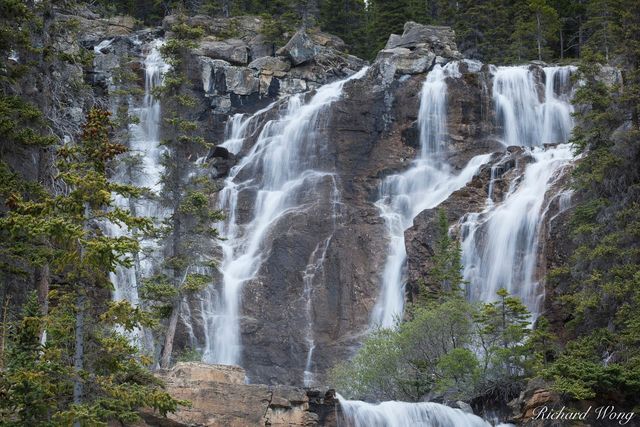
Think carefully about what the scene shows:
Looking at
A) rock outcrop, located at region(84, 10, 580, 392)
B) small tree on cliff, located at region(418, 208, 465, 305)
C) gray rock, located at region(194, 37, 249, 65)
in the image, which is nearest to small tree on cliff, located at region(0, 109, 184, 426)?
rock outcrop, located at region(84, 10, 580, 392)

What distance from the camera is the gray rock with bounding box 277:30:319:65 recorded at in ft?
192

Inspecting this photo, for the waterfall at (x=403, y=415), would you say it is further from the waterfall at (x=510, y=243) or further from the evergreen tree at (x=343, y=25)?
the evergreen tree at (x=343, y=25)

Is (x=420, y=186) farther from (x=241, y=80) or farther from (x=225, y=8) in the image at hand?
(x=225, y=8)

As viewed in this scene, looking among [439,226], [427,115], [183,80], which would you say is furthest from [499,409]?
[427,115]

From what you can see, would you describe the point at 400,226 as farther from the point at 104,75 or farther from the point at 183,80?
the point at 104,75

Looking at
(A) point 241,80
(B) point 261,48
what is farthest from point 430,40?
(A) point 241,80

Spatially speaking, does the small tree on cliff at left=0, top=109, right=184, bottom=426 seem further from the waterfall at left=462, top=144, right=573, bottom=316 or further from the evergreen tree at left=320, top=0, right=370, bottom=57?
the evergreen tree at left=320, top=0, right=370, bottom=57

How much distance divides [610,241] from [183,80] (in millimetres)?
17172

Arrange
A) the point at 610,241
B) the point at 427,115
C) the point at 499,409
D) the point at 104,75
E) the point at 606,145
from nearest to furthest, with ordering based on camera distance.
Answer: the point at 499,409, the point at 610,241, the point at 606,145, the point at 427,115, the point at 104,75

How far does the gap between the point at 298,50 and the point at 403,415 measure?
38647mm

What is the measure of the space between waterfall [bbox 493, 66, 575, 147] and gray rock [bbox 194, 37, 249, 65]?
19.1 metres

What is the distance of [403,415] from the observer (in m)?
24.7

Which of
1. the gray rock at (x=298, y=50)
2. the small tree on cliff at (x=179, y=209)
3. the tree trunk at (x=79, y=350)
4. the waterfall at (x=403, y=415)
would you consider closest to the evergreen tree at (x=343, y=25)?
the gray rock at (x=298, y=50)

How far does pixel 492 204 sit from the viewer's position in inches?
1563
